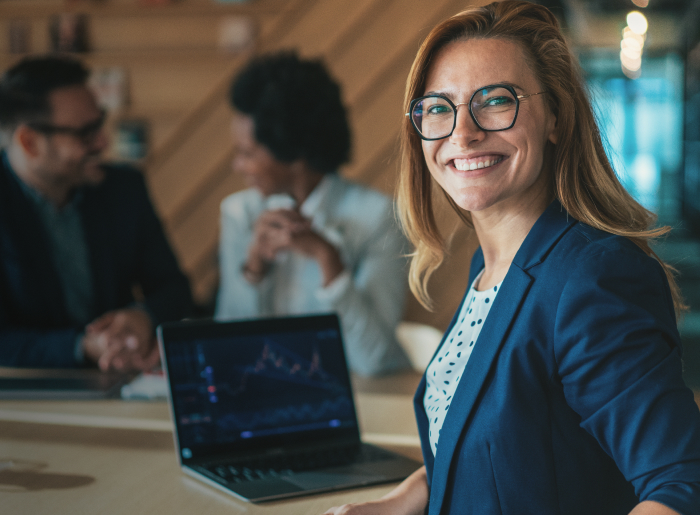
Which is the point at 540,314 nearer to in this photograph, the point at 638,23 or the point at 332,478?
the point at 332,478

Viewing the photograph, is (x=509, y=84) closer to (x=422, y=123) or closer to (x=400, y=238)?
(x=422, y=123)

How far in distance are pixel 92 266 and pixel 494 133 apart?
1.70 metres

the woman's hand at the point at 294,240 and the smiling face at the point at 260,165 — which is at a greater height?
the smiling face at the point at 260,165

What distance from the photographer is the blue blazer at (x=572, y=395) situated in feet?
2.35

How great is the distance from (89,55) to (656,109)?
21.7 ft

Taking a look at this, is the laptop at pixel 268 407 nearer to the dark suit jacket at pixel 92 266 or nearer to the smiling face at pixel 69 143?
the dark suit jacket at pixel 92 266

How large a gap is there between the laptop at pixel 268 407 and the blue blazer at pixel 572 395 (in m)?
0.31

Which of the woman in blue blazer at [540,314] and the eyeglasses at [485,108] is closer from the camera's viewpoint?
the woman in blue blazer at [540,314]

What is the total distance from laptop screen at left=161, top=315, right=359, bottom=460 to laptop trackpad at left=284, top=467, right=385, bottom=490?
0.12 metres

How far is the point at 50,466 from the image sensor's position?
1.22m

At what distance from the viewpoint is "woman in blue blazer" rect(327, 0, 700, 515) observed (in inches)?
28.7

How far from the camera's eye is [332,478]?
1.14 meters

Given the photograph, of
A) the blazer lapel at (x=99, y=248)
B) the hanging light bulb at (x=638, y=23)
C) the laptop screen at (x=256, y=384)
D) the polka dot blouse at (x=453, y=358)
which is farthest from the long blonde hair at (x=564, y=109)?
the hanging light bulb at (x=638, y=23)

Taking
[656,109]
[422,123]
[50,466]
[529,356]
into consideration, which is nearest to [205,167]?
[50,466]
